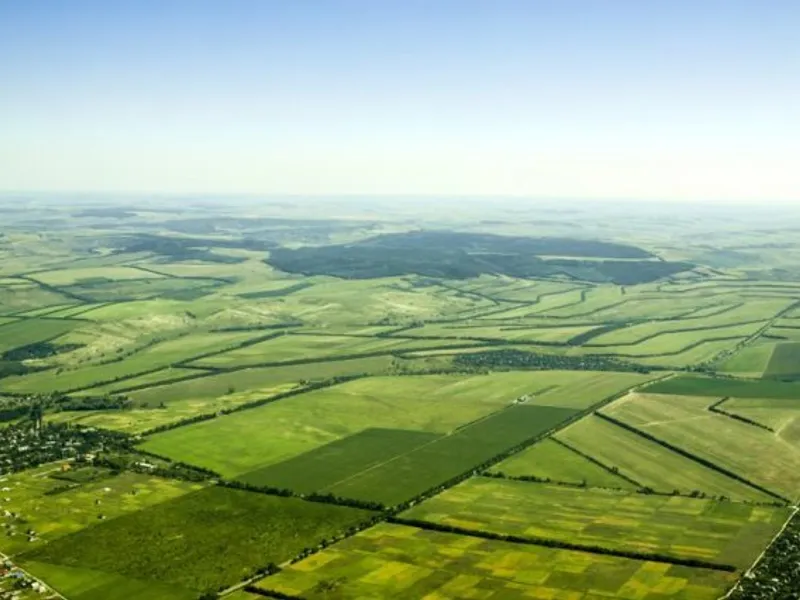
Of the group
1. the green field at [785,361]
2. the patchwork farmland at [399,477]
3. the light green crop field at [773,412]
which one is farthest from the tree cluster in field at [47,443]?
the green field at [785,361]

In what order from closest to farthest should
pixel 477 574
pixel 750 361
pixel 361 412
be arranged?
pixel 477 574 → pixel 361 412 → pixel 750 361

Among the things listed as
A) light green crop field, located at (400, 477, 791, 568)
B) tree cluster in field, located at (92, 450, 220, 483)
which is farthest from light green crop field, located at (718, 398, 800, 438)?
tree cluster in field, located at (92, 450, 220, 483)

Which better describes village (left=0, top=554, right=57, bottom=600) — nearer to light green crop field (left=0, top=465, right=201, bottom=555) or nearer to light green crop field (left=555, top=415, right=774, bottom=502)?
light green crop field (left=0, top=465, right=201, bottom=555)

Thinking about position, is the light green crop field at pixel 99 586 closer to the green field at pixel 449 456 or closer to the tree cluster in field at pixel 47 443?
the green field at pixel 449 456

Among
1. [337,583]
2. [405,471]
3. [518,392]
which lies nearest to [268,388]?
[518,392]

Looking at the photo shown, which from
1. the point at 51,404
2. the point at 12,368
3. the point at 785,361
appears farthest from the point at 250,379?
the point at 785,361

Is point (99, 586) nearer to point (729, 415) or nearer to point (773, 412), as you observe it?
point (729, 415)

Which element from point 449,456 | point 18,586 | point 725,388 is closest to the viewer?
point 18,586
